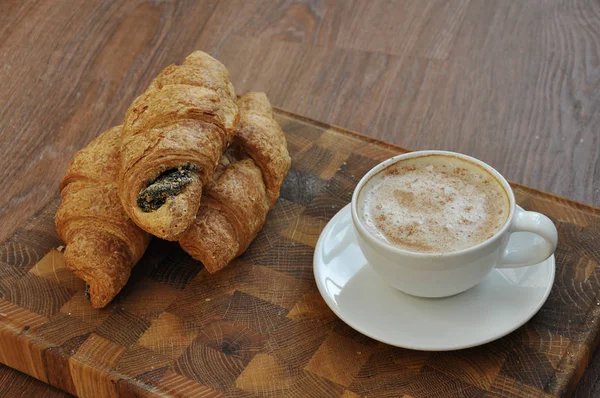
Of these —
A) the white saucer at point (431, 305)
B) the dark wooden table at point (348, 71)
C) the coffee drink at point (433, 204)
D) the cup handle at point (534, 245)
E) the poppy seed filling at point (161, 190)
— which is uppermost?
the poppy seed filling at point (161, 190)

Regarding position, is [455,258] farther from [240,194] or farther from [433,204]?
[240,194]

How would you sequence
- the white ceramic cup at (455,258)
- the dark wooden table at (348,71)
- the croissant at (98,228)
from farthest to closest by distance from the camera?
the dark wooden table at (348,71)
the croissant at (98,228)
the white ceramic cup at (455,258)

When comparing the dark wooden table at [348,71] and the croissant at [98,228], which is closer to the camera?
the croissant at [98,228]

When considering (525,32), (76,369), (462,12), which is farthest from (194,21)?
(76,369)

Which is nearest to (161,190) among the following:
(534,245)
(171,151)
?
(171,151)

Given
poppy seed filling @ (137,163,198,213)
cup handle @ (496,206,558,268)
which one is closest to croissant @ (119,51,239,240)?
poppy seed filling @ (137,163,198,213)

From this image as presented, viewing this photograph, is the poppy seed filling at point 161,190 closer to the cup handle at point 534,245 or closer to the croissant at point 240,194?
the croissant at point 240,194

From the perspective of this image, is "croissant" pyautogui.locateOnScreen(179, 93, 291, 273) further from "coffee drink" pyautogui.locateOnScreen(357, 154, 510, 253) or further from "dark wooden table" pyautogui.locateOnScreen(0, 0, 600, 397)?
"dark wooden table" pyautogui.locateOnScreen(0, 0, 600, 397)

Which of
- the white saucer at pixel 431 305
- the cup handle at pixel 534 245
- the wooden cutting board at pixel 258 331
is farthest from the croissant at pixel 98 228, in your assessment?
the cup handle at pixel 534 245
